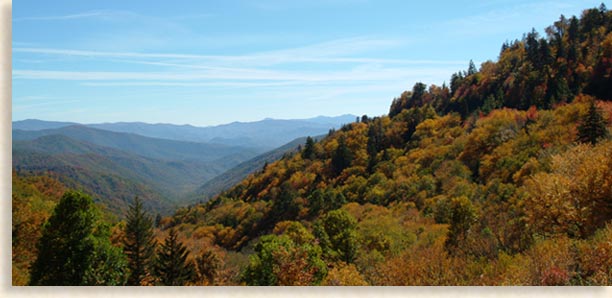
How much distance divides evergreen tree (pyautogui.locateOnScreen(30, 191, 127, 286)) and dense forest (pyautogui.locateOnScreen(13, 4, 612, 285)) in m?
0.05

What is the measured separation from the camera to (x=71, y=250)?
49.8ft

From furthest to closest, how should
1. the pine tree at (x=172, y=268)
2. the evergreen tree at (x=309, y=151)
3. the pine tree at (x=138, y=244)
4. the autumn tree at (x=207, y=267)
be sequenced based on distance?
the evergreen tree at (x=309, y=151), the pine tree at (x=138, y=244), the autumn tree at (x=207, y=267), the pine tree at (x=172, y=268)

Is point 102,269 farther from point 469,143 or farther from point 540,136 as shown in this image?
point 469,143

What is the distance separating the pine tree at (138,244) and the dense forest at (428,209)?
10 cm

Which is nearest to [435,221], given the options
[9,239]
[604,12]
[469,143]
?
[469,143]

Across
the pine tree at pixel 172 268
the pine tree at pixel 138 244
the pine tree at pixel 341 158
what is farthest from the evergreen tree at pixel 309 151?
the pine tree at pixel 172 268

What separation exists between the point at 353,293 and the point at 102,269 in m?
10.7

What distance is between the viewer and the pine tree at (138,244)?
2167cm

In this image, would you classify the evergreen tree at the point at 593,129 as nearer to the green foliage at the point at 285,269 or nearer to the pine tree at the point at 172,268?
the green foliage at the point at 285,269

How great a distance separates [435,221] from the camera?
28.0 m

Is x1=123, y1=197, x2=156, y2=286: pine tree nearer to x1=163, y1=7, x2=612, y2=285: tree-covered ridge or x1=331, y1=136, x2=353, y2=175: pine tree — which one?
x1=163, y1=7, x2=612, y2=285: tree-covered ridge

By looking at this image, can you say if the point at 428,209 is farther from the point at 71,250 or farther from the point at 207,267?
the point at 71,250

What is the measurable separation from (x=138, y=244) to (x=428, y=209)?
19.7 meters

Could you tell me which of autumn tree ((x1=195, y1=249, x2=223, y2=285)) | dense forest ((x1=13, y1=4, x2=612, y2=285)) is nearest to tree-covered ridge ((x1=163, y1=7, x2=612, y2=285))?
dense forest ((x1=13, y1=4, x2=612, y2=285))
